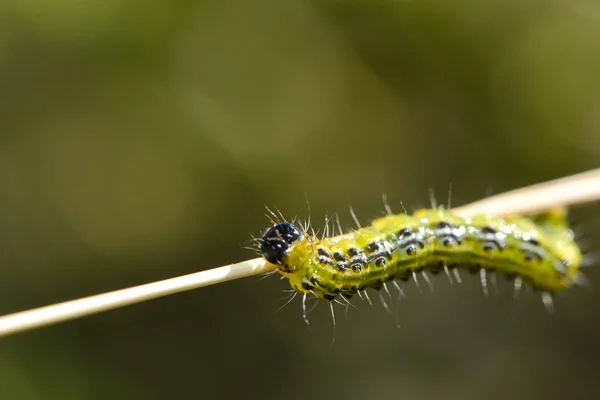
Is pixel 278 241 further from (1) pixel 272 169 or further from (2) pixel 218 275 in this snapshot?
(1) pixel 272 169

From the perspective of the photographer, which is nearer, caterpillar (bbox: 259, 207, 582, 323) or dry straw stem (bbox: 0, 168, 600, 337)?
dry straw stem (bbox: 0, 168, 600, 337)

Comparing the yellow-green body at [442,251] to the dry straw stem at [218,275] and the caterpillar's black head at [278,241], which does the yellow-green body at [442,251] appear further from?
the dry straw stem at [218,275]

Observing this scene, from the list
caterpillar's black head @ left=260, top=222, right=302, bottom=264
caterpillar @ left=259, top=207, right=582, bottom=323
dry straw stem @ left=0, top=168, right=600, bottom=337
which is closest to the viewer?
dry straw stem @ left=0, top=168, right=600, bottom=337

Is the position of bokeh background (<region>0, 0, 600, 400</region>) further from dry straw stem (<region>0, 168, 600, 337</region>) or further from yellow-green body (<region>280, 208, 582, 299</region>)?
dry straw stem (<region>0, 168, 600, 337</region>)

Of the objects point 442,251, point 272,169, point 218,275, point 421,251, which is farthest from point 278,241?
point 272,169

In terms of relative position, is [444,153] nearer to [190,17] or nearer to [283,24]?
[283,24]

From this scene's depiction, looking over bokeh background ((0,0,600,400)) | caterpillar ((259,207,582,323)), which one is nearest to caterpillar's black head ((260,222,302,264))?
caterpillar ((259,207,582,323))

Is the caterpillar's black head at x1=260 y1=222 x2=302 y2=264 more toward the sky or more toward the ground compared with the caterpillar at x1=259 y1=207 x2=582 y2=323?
more toward the sky

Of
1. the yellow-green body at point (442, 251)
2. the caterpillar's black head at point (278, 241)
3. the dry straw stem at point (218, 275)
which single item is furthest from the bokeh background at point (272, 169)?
the caterpillar's black head at point (278, 241)
